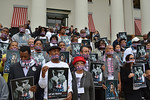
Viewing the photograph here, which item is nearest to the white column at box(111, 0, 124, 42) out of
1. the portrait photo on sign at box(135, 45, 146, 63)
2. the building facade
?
the building facade

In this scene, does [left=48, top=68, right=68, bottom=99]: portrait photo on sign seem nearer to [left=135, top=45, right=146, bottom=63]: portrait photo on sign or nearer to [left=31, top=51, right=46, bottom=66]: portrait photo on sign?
[left=31, top=51, right=46, bottom=66]: portrait photo on sign

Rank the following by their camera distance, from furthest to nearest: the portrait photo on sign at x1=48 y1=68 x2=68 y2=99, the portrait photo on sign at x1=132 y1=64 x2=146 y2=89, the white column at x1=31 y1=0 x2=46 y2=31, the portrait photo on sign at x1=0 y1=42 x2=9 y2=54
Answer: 1. the white column at x1=31 y1=0 x2=46 y2=31
2. the portrait photo on sign at x1=0 y1=42 x2=9 y2=54
3. the portrait photo on sign at x1=132 y1=64 x2=146 y2=89
4. the portrait photo on sign at x1=48 y1=68 x2=68 y2=99

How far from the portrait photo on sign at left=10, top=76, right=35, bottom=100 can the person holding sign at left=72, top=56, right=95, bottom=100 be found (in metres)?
1.03

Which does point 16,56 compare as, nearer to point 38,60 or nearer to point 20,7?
point 38,60

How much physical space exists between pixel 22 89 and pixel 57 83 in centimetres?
64

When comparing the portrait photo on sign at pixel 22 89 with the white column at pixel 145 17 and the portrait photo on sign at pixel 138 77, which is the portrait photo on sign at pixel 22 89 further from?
the white column at pixel 145 17

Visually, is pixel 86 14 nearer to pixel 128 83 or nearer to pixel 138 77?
pixel 128 83

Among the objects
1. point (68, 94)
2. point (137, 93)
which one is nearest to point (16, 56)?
point (68, 94)

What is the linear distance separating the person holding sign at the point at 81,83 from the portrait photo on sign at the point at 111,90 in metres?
0.60

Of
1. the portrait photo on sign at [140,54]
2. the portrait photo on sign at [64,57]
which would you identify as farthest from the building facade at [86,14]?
the portrait photo on sign at [64,57]

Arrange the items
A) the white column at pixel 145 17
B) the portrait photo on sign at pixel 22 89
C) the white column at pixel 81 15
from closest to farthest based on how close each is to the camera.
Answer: the portrait photo on sign at pixel 22 89, the white column at pixel 81 15, the white column at pixel 145 17

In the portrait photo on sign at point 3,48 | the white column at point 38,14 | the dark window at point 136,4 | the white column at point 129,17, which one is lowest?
the portrait photo on sign at point 3,48

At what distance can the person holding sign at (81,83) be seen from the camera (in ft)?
12.7

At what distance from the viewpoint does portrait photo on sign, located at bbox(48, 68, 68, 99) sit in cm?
321
